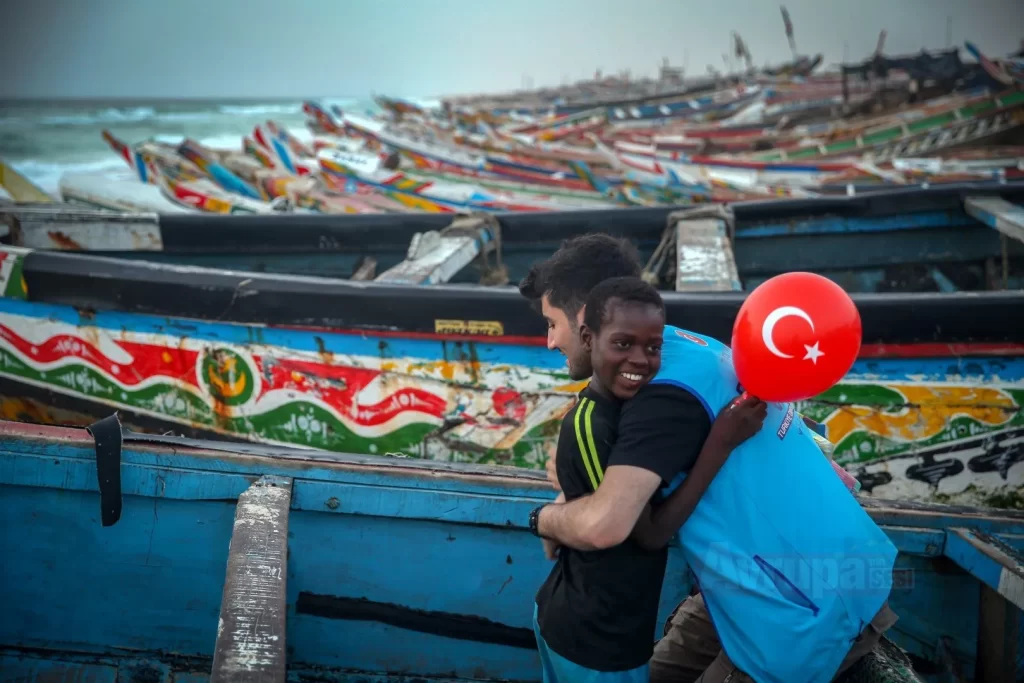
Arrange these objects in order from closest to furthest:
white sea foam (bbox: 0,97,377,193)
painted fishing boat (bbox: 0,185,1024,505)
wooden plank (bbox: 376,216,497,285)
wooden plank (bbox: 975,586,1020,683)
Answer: wooden plank (bbox: 975,586,1020,683) → painted fishing boat (bbox: 0,185,1024,505) → wooden plank (bbox: 376,216,497,285) → white sea foam (bbox: 0,97,377,193)

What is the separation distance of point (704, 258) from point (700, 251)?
0.48 ft

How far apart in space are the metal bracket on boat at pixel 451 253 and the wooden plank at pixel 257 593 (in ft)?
5.29

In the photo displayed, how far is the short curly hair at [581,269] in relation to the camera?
6.04ft

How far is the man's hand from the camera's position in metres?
1.45

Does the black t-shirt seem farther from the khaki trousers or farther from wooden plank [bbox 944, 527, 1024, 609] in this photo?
wooden plank [bbox 944, 527, 1024, 609]

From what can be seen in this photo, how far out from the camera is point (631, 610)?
5.41ft

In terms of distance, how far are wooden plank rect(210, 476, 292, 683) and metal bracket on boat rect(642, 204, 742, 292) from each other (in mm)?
2139

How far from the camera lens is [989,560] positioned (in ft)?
6.97

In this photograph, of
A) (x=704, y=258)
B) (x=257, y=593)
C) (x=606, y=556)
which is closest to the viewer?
(x=606, y=556)

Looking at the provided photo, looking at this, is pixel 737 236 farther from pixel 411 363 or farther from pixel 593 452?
pixel 593 452

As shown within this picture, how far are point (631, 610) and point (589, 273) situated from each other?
0.76 meters

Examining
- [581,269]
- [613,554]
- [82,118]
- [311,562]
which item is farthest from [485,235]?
[82,118]

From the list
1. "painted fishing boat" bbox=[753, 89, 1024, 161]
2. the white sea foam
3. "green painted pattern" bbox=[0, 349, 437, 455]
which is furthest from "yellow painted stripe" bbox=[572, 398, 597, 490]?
the white sea foam

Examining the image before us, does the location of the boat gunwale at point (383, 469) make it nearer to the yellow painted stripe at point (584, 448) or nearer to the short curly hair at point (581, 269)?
the short curly hair at point (581, 269)
